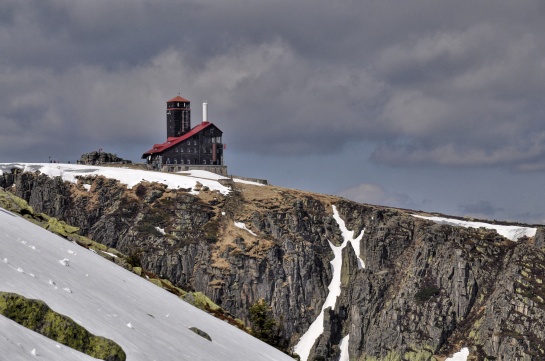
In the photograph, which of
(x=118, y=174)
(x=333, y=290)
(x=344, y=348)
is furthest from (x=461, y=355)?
(x=118, y=174)

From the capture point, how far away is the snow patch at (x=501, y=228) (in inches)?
7200

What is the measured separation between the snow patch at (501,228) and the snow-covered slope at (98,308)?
471 ft

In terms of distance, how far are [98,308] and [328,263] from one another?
152309 millimetres

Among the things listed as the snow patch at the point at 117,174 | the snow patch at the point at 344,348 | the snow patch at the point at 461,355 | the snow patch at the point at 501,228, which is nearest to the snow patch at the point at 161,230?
the snow patch at the point at 117,174

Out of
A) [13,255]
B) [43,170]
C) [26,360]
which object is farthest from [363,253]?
[26,360]

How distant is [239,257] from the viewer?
17650 cm

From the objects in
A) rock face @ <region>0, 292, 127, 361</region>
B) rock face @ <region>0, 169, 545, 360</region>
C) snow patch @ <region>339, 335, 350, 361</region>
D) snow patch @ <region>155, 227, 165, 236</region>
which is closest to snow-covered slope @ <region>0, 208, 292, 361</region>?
rock face @ <region>0, 292, 127, 361</region>

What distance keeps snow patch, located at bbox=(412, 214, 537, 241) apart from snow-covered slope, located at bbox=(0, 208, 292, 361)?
143m

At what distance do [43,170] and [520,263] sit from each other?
98322mm

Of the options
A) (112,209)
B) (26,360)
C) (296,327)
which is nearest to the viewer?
(26,360)

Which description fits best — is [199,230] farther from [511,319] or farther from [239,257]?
[511,319]

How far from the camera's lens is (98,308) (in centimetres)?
3219

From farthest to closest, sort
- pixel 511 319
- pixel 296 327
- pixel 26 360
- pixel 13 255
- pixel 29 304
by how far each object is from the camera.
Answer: pixel 296 327
pixel 511 319
pixel 13 255
pixel 29 304
pixel 26 360

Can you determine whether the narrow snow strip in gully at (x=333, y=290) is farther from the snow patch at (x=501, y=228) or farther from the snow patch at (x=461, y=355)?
the snow patch at (x=461, y=355)
